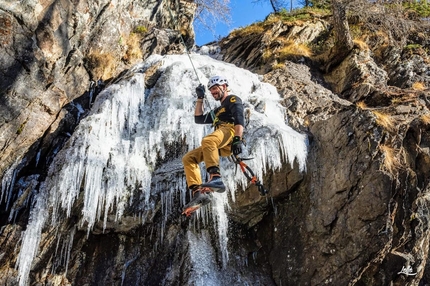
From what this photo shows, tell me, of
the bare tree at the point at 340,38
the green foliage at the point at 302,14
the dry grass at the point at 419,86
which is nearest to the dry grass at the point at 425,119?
the dry grass at the point at 419,86

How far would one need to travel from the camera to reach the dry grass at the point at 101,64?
8788 mm

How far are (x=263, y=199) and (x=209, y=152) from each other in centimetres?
176

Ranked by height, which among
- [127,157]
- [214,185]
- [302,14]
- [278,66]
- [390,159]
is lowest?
[214,185]

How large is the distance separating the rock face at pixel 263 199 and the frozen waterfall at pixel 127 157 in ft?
0.75

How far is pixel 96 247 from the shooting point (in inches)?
268

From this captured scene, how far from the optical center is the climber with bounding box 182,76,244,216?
489cm

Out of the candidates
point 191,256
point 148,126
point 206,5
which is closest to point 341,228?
point 191,256

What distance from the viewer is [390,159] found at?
573 cm

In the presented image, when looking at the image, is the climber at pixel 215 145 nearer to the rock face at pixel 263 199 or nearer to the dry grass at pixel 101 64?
the rock face at pixel 263 199

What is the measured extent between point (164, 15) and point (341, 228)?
10593mm

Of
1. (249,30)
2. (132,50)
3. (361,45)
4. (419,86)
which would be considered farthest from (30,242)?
(249,30)

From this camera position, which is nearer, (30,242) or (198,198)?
(198,198)

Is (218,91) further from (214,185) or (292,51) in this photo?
(292,51)

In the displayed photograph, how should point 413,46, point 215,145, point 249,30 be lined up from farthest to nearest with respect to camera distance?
point 249,30, point 413,46, point 215,145
